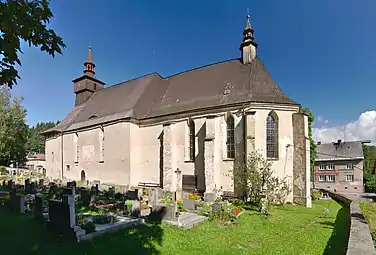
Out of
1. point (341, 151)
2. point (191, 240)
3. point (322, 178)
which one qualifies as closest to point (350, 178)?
point (322, 178)

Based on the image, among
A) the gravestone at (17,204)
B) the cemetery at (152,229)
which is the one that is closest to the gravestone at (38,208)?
the cemetery at (152,229)

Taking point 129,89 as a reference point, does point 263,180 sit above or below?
below

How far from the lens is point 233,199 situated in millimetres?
18141

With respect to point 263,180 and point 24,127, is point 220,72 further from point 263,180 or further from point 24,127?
point 24,127

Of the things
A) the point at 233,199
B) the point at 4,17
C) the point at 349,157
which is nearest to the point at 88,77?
the point at 233,199

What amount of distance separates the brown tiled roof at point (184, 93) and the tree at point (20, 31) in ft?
54.8

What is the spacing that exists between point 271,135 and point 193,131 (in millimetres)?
6409

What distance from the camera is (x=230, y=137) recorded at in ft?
65.9

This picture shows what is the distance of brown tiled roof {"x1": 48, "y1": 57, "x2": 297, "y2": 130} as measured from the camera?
20.3 metres

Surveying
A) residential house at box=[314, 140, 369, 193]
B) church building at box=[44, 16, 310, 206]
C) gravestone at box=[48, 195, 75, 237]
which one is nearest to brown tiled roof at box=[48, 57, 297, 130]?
church building at box=[44, 16, 310, 206]

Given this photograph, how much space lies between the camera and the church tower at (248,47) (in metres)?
22.6

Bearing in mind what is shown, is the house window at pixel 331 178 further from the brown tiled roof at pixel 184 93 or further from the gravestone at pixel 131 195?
the gravestone at pixel 131 195

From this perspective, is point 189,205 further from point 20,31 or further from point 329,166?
point 329,166

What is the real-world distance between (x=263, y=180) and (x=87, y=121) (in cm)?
2155
